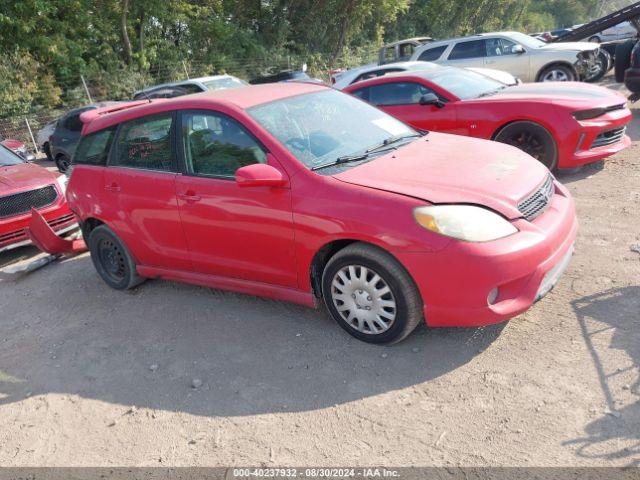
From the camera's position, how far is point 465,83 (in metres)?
7.23

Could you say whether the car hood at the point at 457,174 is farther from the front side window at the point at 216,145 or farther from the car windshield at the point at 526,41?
the car windshield at the point at 526,41

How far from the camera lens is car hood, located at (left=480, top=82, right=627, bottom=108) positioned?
20.2 ft

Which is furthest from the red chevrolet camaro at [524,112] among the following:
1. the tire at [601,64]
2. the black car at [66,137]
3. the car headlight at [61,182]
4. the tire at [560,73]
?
the black car at [66,137]

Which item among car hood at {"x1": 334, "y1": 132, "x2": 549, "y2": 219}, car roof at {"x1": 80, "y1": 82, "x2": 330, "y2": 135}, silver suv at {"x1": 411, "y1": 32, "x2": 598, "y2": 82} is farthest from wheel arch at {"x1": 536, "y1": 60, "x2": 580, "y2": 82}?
car roof at {"x1": 80, "y1": 82, "x2": 330, "y2": 135}

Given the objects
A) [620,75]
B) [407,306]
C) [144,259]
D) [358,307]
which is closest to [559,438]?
[407,306]

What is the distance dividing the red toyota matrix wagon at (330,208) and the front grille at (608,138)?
2.76m

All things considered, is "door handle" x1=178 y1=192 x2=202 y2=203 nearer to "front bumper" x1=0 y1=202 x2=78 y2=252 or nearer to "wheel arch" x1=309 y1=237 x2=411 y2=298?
"wheel arch" x1=309 y1=237 x2=411 y2=298

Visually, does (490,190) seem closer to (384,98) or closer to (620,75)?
(384,98)

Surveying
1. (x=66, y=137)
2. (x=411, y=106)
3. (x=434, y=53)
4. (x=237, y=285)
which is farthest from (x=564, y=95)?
(x=66, y=137)

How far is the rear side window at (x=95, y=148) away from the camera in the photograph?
4.79 metres

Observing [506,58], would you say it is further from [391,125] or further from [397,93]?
→ [391,125]

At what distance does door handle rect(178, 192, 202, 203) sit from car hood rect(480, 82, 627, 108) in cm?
425

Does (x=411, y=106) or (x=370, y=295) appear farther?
(x=411, y=106)

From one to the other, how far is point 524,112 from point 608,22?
8019mm
